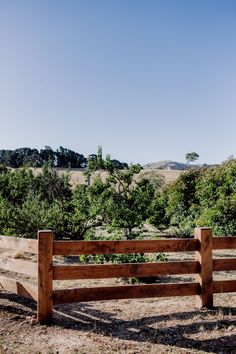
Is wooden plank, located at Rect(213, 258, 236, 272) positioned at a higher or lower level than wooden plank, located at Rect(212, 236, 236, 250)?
lower

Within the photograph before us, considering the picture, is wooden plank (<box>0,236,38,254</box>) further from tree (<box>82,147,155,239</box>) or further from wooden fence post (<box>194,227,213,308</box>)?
tree (<box>82,147,155,239</box>)

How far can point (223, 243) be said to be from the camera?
23.7 feet

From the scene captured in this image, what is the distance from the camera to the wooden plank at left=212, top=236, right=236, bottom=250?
713cm

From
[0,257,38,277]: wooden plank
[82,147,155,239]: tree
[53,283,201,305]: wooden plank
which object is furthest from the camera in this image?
[82,147,155,239]: tree

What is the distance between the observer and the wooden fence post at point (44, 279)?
6.12 meters

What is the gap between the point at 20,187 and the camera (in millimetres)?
20766

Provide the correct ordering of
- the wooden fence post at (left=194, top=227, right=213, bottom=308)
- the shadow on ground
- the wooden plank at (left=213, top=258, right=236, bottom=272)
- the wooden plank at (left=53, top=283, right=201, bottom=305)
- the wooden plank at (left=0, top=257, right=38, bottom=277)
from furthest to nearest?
the wooden plank at (left=213, top=258, right=236, bottom=272)
the wooden fence post at (left=194, top=227, right=213, bottom=308)
the wooden plank at (left=0, top=257, right=38, bottom=277)
the wooden plank at (left=53, top=283, right=201, bottom=305)
the shadow on ground

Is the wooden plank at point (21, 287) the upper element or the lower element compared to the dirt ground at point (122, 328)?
upper

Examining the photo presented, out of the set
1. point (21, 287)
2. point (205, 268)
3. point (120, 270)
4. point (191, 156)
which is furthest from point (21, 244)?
point (191, 156)

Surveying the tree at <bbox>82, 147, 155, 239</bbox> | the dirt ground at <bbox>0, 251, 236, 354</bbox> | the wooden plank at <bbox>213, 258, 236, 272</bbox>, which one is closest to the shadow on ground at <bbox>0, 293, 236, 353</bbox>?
the dirt ground at <bbox>0, 251, 236, 354</bbox>

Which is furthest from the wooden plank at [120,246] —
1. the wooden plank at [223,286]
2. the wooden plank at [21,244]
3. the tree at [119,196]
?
the tree at [119,196]

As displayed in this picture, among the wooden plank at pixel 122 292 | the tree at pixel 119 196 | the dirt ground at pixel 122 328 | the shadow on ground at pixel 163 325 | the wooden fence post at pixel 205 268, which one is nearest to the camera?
the dirt ground at pixel 122 328

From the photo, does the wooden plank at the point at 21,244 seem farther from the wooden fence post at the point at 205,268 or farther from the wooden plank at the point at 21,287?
the wooden fence post at the point at 205,268

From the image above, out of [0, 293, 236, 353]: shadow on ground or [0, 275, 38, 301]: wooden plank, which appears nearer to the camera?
[0, 293, 236, 353]: shadow on ground
